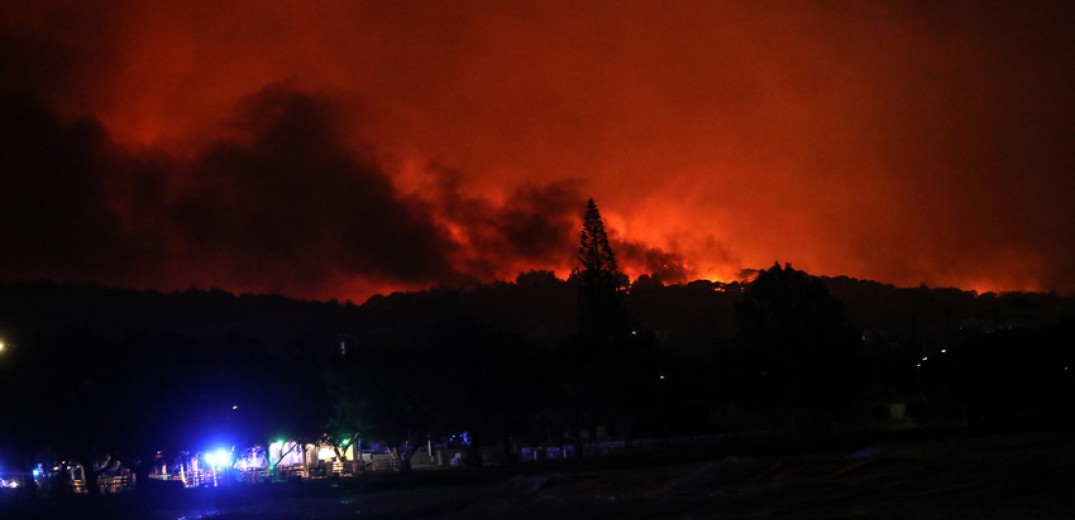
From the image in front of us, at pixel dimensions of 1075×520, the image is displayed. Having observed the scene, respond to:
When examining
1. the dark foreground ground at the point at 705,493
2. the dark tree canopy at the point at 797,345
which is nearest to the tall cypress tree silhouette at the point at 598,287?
the dark tree canopy at the point at 797,345

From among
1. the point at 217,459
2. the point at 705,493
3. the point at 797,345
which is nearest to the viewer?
the point at 705,493

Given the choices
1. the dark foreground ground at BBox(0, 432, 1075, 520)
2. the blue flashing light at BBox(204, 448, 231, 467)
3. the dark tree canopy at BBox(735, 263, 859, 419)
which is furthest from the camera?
the blue flashing light at BBox(204, 448, 231, 467)

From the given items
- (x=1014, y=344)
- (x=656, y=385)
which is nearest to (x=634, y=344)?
(x=656, y=385)

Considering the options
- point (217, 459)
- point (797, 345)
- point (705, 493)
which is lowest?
point (705, 493)

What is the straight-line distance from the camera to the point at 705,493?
28.8m

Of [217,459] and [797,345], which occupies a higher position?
[797,345]

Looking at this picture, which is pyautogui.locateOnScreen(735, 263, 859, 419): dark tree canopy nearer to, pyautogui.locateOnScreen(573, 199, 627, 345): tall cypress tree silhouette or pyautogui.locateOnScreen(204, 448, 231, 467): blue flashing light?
pyautogui.locateOnScreen(573, 199, 627, 345): tall cypress tree silhouette

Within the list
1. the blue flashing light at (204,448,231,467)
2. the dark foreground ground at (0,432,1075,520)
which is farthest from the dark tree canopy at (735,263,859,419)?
the blue flashing light at (204,448,231,467)

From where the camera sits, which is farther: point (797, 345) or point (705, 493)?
point (797, 345)

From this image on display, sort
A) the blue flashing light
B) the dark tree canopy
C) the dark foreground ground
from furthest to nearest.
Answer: the blue flashing light, the dark tree canopy, the dark foreground ground

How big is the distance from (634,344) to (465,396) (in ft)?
73.3

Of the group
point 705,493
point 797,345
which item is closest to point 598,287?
point 797,345

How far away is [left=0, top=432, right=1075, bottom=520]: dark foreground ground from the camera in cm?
2208

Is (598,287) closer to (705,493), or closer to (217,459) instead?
(217,459)
